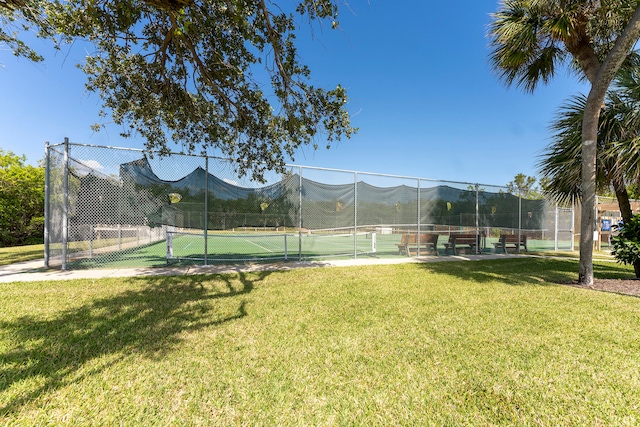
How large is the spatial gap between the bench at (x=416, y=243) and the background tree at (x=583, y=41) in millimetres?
4571

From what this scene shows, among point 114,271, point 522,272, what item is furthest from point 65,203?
point 522,272

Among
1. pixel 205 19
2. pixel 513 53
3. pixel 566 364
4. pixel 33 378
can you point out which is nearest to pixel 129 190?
pixel 205 19

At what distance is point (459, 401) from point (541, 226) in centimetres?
1452

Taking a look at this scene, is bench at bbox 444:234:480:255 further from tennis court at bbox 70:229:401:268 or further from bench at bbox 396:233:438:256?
tennis court at bbox 70:229:401:268

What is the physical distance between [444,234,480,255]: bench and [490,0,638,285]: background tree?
4.70 m

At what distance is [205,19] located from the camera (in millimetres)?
5133

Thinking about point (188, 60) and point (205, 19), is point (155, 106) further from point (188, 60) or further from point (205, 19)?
point (205, 19)

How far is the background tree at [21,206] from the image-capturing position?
57.2 ft

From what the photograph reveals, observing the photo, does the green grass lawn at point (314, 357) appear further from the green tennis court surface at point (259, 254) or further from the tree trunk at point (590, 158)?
the green tennis court surface at point (259, 254)

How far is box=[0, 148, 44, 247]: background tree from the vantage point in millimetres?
17422

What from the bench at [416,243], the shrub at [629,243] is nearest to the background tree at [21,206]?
the bench at [416,243]

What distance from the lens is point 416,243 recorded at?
33.2ft

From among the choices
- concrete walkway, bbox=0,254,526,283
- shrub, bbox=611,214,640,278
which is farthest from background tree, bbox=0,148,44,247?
shrub, bbox=611,214,640,278

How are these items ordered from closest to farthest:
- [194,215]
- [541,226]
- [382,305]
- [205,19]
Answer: [382,305] → [205,19] → [194,215] → [541,226]
